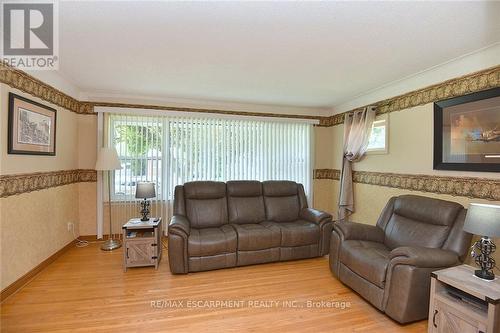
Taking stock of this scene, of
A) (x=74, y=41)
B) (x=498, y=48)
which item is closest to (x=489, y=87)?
(x=498, y=48)

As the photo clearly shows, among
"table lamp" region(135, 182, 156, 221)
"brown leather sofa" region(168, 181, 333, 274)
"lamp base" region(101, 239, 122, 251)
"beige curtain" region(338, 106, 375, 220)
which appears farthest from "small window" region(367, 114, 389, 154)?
"lamp base" region(101, 239, 122, 251)

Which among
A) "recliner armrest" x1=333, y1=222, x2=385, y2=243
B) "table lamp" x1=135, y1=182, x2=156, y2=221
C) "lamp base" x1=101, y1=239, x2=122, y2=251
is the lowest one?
"lamp base" x1=101, y1=239, x2=122, y2=251

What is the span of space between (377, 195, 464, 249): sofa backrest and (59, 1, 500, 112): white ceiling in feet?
5.02

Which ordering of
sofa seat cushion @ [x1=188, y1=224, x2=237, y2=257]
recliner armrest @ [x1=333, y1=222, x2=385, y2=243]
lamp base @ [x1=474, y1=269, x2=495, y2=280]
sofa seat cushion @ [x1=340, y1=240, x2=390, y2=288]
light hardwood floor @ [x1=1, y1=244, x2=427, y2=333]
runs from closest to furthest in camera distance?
lamp base @ [x1=474, y1=269, x2=495, y2=280] < light hardwood floor @ [x1=1, y1=244, x2=427, y2=333] < sofa seat cushion @ [x1=340, y1=240, x2=390, y2=288] < recliner armrest @ [x1=333, y1=222, x2=385, y2=243] < sofa seat cushion @ [x1=188, y1=224, x2=237, y2=257]

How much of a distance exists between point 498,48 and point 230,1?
2501mm

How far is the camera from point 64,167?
3.59 m

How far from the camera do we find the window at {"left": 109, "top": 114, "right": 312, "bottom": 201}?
4.23 m

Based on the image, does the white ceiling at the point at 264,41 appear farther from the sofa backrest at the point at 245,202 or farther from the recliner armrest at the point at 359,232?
the recliner armrest at the point at 359,232

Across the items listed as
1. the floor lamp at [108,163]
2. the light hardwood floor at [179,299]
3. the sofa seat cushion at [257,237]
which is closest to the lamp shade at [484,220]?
the light hardwood floor at [179,299]

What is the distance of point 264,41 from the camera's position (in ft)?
7.48

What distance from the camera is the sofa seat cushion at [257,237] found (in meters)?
3.24

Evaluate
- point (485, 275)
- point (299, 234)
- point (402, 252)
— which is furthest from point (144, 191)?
point (485, 275)

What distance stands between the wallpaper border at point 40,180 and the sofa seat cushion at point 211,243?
1.81 m

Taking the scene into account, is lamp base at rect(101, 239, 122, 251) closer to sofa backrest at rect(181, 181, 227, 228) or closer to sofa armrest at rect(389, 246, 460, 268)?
sofa backrest at rect(181, 181, 227, 228)
